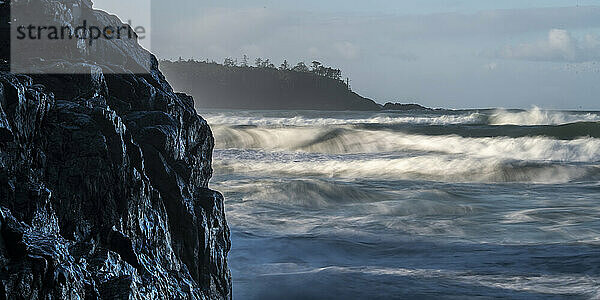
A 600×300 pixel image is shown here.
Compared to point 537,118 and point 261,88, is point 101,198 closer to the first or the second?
point 537,118

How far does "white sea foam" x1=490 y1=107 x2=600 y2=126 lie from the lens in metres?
35.5

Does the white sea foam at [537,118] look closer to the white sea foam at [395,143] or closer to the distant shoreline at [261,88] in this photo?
the white sea foam at [395,143]

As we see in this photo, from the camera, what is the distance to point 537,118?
1448 inches

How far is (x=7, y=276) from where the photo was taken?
2.19m

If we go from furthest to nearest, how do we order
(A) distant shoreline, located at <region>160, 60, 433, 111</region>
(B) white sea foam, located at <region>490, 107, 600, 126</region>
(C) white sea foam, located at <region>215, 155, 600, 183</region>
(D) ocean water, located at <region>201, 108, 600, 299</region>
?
1. (A) distant shoreline, located at <region>160, 60, 433, 111</region>
2. (B) white sea foam, located at <region>490, 107, 600, 126</region>
3. (C) white sea foam, located at <region>215, 155, 600, 183</region>
4. (D) ocean water, located at <region>201, 108, 600, 299</region>

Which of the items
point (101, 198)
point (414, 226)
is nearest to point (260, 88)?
point (414, 226)

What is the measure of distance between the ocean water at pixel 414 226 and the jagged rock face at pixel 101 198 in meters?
2.10

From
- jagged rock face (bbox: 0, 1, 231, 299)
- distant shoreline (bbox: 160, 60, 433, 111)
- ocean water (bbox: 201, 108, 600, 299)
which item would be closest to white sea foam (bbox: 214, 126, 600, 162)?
ocean water (bbox: 201, 108, 600, 299)

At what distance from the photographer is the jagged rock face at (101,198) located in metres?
2.43

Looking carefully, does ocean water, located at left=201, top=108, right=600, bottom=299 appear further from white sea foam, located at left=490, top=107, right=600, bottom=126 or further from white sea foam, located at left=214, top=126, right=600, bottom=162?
white sea foam, located at left=490, top=107, right=600, bottom=126

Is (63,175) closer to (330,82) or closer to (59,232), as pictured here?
(59,232)

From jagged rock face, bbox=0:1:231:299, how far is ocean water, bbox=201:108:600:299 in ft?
6.88

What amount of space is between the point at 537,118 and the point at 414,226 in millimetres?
29508

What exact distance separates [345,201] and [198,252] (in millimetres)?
8180
